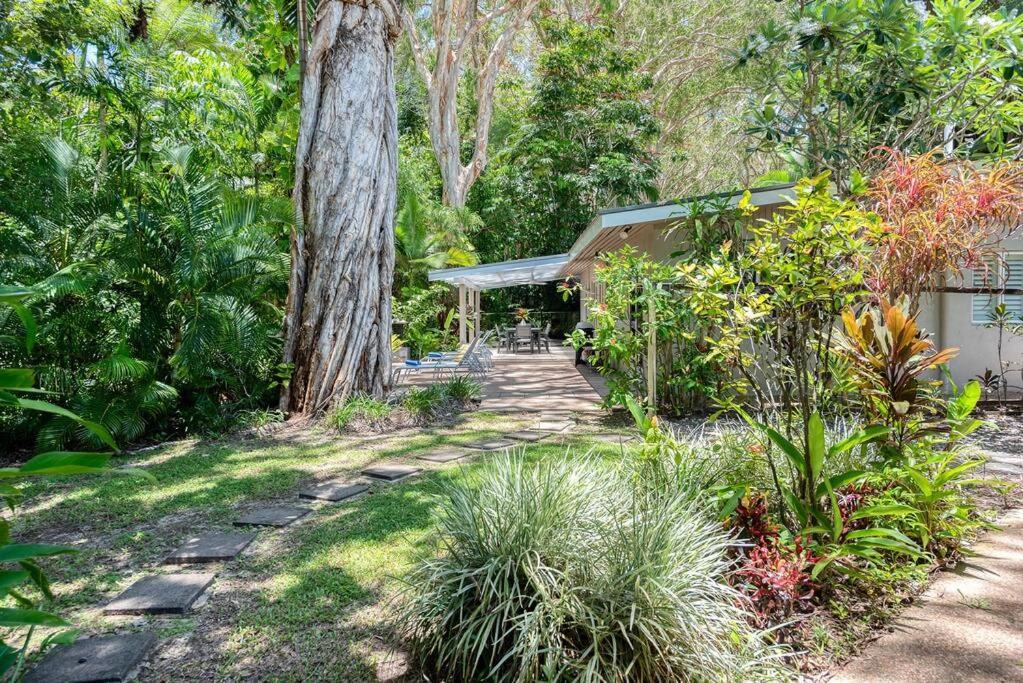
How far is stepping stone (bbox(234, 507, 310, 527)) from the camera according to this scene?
4.57 meters

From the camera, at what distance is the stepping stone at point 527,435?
24.1 feet

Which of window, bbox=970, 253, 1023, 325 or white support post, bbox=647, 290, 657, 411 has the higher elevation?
window, bbox=970, 253, 1023, 325

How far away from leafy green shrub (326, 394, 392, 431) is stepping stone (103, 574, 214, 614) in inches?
170

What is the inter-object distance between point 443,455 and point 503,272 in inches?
439

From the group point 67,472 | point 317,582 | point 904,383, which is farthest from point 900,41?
point 67,472

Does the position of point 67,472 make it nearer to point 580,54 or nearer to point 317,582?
point 317,582

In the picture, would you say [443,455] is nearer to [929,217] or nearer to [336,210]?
[336,210]

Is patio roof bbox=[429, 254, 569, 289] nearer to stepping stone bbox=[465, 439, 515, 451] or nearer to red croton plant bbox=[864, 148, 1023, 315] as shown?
stepping stone bbox=[465, 439, 515, 451]

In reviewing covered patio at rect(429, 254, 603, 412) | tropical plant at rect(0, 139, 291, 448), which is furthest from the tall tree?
tropical plant at rect(0, 139, 291, 448)

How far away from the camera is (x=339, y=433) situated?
785 centimetres

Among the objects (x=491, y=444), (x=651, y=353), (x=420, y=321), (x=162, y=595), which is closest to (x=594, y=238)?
(x=651, y=353)

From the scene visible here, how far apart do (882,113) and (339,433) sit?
7.84 m

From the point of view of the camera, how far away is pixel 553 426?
8156mm

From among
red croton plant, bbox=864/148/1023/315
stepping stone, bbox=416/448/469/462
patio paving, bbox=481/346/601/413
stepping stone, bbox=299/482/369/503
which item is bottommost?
patio paving, bbox=481/346/601/413
